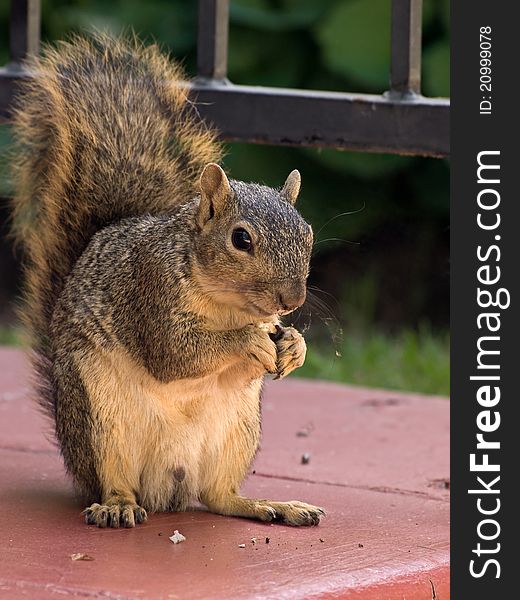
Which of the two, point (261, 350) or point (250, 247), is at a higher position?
point (250, 247)

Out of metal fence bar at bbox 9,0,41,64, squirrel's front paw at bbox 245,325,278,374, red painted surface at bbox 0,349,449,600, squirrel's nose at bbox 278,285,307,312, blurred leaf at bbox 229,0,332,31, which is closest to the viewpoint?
red painted surface at bbox 0,349,449,600

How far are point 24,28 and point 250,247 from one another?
0.92 m

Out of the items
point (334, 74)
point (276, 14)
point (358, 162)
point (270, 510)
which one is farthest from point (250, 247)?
point (276, 14)

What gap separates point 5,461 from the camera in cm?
290

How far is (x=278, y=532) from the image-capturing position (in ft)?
7.87

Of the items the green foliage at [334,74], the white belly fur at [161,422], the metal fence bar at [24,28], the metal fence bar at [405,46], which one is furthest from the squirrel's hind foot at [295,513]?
the green foliage at [334,74]

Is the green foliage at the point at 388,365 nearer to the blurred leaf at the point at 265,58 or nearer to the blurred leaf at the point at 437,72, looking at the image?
the blurred leaf at the point at 437,72

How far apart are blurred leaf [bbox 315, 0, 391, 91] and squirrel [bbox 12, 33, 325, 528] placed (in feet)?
9.03

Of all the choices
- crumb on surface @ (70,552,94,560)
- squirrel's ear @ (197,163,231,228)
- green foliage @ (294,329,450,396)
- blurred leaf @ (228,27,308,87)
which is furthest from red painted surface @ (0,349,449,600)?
blurred leaf @ (228,27,308,87)

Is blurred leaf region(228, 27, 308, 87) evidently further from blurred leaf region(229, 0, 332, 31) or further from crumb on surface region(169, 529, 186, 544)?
crumb on surface region(169, 529, 186, 544)

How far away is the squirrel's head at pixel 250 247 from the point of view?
2.25 metres

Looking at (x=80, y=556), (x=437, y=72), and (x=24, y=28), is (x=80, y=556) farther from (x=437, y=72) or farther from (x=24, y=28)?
(x=437, y=72)

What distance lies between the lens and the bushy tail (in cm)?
274

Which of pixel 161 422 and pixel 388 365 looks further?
pixel 388 365
